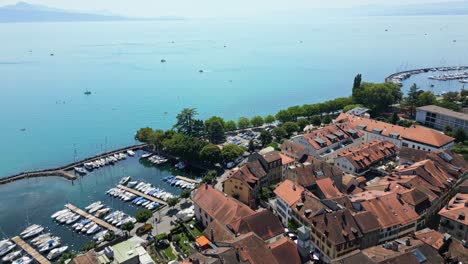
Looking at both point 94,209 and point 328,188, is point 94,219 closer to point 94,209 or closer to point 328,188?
point 94,209

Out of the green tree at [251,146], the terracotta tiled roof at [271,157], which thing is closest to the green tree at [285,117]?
the green tree at [251,146]

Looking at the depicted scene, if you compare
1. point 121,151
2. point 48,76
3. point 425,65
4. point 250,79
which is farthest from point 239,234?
point 425,65

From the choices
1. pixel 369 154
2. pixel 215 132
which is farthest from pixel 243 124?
pixel 369 154

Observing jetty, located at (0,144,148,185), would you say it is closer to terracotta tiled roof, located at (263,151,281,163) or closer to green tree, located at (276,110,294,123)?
terracotta tiled roof, located at (263,151,281,163)

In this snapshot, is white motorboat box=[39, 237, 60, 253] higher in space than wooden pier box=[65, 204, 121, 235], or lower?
lower

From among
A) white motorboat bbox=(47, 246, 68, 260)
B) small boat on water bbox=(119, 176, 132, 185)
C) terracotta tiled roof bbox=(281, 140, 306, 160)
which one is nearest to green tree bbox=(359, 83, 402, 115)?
terracotta tiled roof bbox=(281, 140, 306, 160)

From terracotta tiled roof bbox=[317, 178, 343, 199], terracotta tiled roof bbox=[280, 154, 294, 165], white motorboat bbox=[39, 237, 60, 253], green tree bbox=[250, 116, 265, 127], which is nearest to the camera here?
white motorboat bbox=[39, 237, 60, 253]
